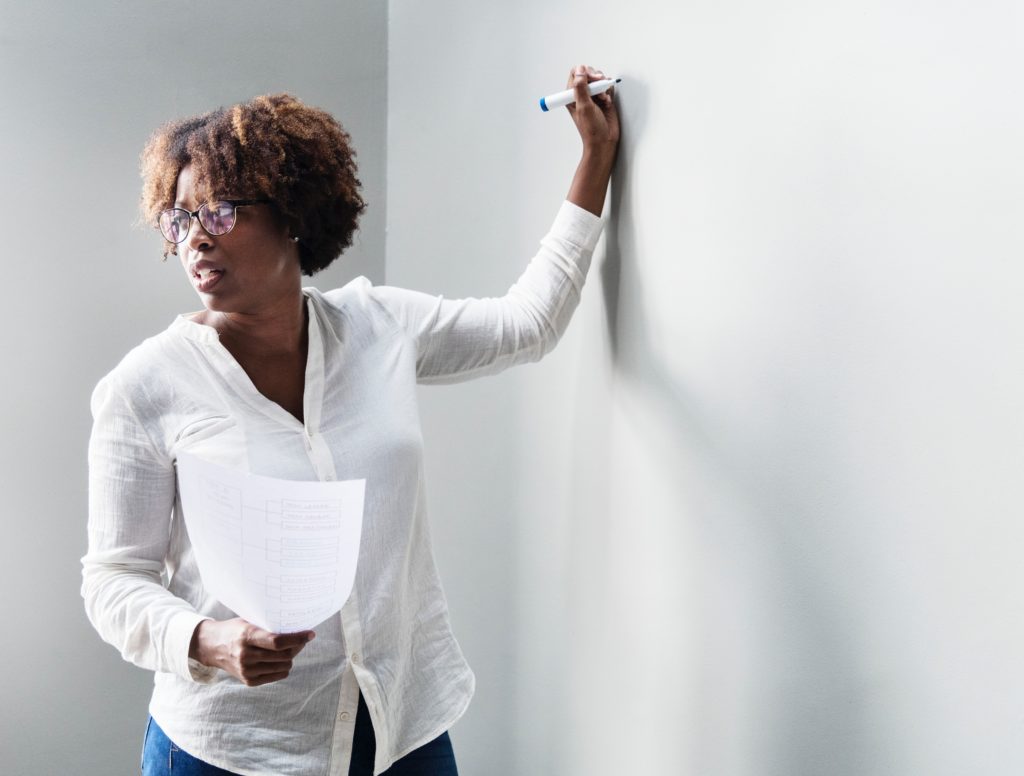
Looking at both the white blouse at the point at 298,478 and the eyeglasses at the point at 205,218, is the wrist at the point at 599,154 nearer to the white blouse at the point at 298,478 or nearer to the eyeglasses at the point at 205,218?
the white blouse at the point at 298,478

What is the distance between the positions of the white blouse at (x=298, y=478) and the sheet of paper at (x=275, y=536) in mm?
124

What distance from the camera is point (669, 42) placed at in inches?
47.9

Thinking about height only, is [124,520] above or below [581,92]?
below

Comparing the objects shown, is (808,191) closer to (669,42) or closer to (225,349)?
(669,42)

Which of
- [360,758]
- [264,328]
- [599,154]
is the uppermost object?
[599,154]

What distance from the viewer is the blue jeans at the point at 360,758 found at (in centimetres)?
121

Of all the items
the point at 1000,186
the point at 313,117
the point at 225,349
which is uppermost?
the point at 313,117

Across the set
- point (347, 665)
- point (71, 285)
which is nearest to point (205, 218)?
point (347, 665)

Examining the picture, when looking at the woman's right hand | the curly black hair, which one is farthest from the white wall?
the woman's right hand

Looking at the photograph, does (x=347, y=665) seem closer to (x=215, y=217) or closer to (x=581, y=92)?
(x=215, y=217)

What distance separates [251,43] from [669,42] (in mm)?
1087

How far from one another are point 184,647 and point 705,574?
0.56 metres

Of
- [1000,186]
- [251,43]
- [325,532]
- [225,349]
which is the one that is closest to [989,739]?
[1000,186]

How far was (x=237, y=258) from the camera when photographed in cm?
121
